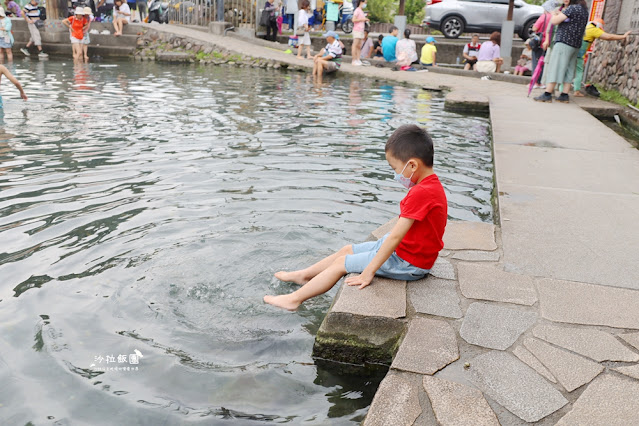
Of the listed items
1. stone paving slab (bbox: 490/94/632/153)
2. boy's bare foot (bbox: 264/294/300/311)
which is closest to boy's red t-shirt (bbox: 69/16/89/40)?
stone paving slab (bbox: 490/94/632/153)

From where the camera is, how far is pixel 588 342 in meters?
2.67

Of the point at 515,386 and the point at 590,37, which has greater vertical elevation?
the point at 590,37

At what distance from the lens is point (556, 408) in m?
2.22

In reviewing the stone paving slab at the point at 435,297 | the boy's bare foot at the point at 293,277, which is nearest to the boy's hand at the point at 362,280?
the stone paving slab at the point at 435,297

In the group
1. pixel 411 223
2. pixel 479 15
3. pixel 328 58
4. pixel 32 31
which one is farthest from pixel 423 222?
pixel 479 15

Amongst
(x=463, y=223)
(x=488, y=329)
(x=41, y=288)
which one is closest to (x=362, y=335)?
(x=488, y=329)

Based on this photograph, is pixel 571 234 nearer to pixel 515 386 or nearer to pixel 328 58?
pixel 515 386

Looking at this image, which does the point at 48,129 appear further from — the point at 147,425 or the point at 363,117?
the point at 147,425

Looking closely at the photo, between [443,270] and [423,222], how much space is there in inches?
14.5

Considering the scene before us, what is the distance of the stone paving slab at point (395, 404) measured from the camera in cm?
213

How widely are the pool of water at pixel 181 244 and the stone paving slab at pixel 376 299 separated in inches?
12.2

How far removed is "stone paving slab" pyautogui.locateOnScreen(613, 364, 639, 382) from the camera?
2430 mm

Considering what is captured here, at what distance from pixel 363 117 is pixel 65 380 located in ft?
25.6

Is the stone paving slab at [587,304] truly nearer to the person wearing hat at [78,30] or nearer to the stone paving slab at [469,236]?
the stone paving slab at [469,236]
